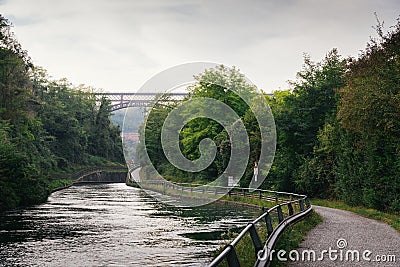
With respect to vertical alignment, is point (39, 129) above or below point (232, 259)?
above

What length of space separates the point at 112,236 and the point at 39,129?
225 ft

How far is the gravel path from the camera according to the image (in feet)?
43.7

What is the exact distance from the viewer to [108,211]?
39969 millimetres

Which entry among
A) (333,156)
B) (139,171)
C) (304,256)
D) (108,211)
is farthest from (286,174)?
(139,171)

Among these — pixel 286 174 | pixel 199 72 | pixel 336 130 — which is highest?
pixel 199 72

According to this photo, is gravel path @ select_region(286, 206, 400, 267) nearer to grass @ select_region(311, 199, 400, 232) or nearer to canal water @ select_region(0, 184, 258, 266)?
grass @ select_region(311, 199, 400, 232)

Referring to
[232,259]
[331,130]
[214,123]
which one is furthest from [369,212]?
[214,123]

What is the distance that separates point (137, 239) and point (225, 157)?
3238cm

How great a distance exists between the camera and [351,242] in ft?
55.5

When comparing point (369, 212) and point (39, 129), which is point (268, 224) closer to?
point (369, 212)

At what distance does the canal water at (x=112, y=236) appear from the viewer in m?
19.1

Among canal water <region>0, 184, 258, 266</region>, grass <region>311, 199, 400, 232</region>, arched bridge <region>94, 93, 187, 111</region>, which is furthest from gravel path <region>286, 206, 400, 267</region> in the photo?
arched bridge <region>94, 93, 187, 111</region>

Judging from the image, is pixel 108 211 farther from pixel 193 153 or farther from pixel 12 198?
pixel 193 153

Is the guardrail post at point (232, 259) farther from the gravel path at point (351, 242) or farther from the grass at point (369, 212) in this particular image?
the grass at point (369, 212)
